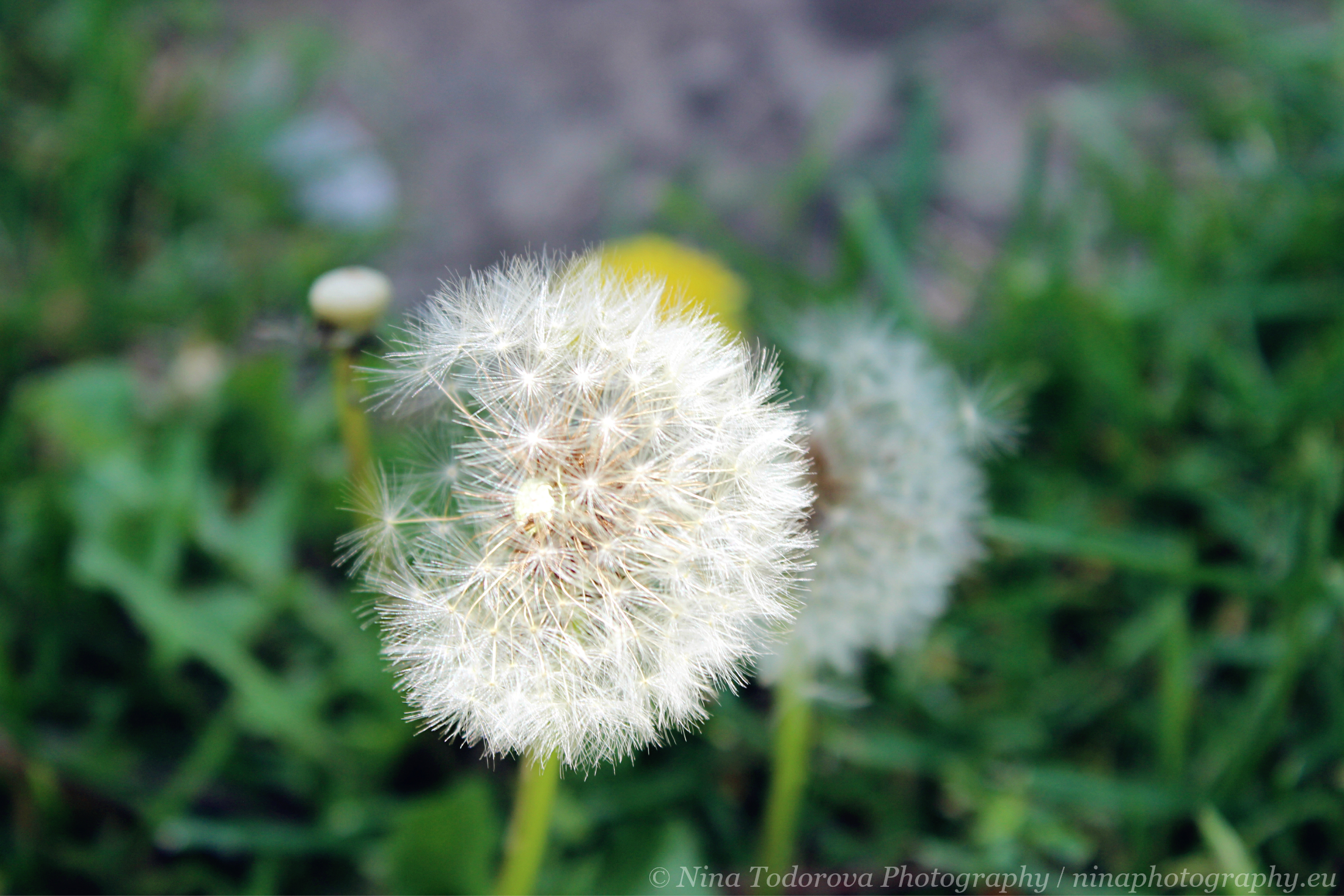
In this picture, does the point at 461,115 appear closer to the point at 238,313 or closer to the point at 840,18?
the point at 238,313

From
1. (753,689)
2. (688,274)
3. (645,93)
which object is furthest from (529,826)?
(645,93)

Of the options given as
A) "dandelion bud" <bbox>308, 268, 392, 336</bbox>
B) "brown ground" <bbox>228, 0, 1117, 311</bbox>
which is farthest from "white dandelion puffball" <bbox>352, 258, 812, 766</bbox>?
"brown ground" <bbox>228, 0, 1117, 311</bbox>

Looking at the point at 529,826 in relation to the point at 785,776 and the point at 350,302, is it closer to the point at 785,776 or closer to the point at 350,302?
the point at 785,776

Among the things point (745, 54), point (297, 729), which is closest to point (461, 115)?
point (745, 54)

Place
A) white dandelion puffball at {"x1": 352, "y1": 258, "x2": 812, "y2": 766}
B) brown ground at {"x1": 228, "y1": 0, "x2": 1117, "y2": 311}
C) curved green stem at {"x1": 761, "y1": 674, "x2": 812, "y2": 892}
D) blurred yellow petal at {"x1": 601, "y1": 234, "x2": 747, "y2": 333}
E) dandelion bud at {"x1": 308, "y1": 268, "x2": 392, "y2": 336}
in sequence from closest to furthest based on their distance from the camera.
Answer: white dandelion puffball at {"x1": 352, "y1": 258, "x2": 812, "y2": 766} → dandelion bud at {"x1": 308, "y1": 268, "x2": 392, "y2": 336} → curved green stem at {"x1": 761, "y1": 674, "x2": 812, "y2": 892} → blurred yellow petal at {"x1": 601, "y1": 234, "x2": 747, "y2": 333} → brown ground at {"x1": 228, "y1": 0, "x2": 1117, "y2": 311}

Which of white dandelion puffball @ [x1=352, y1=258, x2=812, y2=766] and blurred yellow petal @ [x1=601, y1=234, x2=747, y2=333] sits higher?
blurred yellow petal @ [x1=601, y1=234, x2=747, y2=333]

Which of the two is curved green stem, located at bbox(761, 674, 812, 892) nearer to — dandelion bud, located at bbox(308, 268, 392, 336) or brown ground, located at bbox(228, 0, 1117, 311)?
dandelion bud, located at bbox(308, 268, 392, 336)

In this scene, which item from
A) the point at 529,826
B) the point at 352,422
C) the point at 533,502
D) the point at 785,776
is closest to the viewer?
the point at 533,502
